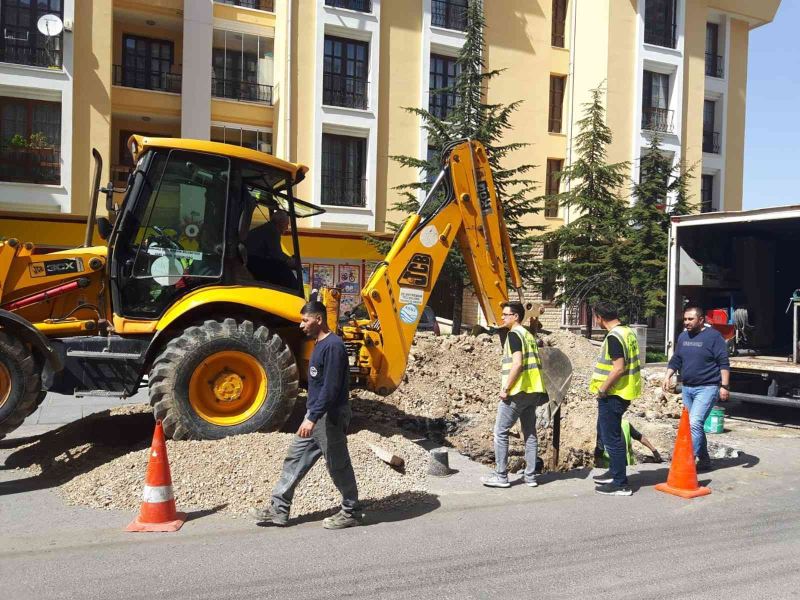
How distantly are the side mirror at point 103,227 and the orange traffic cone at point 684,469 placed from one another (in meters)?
6.00

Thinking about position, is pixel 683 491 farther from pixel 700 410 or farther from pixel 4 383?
pixel 4 383

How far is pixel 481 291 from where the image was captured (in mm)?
8328

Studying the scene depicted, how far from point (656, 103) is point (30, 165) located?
22.9 meters

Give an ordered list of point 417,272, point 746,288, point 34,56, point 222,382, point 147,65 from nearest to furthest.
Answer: point 222,382, point 417,272, point 746,288, point 34,56, point 147,65

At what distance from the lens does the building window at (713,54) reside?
→ 99.6ft

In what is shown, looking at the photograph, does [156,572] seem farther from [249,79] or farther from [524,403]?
[249,79]

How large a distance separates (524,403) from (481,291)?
6.14 ft

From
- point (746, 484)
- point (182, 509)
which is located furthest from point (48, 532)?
point (746, 484)

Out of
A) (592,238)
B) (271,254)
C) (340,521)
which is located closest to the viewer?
(340,521)

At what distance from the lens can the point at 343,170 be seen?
939 inches

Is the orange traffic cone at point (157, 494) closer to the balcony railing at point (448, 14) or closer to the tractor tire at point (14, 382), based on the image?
the tractor tire at point (14, 382)

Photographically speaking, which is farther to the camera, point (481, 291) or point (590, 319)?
point (590, 319)

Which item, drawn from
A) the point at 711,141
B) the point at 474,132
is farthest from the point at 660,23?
the point at 474,132

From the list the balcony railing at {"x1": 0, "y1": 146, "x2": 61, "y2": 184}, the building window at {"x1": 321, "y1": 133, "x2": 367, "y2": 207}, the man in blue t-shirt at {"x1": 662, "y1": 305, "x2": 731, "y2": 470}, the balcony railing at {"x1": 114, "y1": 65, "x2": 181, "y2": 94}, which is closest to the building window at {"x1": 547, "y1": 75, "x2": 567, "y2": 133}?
the building window at {"x1": 321, "y1": 133, "x2": 367, "y2": 207}
